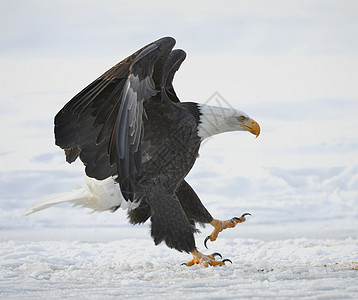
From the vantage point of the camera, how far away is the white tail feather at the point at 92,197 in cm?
489

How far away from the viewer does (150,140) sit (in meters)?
4.48

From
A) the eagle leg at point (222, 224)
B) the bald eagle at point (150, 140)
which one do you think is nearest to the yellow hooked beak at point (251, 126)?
the bald eagle at point (150, 140)

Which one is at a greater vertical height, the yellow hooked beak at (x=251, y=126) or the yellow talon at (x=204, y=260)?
the yellow hooked beak at (x=251, y=126)

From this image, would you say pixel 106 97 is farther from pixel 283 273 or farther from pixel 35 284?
pixel 283 273

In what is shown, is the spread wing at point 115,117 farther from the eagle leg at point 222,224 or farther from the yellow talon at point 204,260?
the eagle leg at point 222,224

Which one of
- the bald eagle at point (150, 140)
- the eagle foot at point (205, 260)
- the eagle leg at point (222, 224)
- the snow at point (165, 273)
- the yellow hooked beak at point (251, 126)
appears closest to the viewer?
the snow at point (165, 273)

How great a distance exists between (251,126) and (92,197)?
1522 mm

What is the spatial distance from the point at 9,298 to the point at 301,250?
10.9 ft

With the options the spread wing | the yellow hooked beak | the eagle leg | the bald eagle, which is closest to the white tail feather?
the bald eagle

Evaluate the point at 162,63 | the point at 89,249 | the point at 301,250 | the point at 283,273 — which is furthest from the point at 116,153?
the point at 301,250

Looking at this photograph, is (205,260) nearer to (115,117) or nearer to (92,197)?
(92,197)

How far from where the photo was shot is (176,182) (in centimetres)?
453

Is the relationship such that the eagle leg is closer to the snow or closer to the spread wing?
the snow

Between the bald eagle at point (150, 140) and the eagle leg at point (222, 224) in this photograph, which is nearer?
the bald eagle at point (150, 140)
